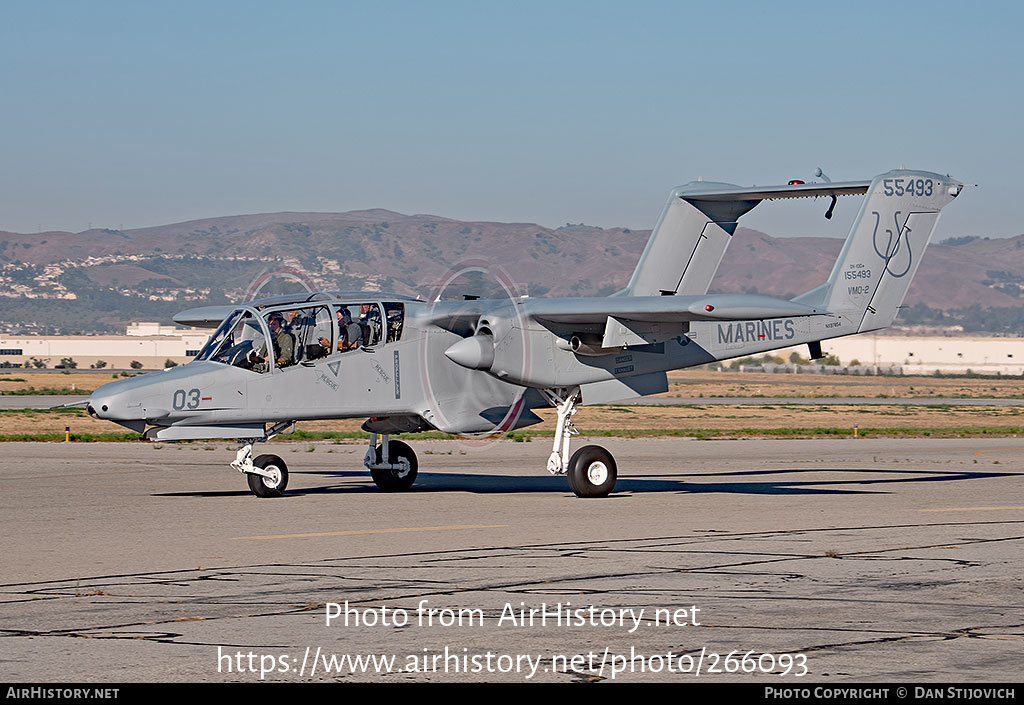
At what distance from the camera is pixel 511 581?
1320 cm

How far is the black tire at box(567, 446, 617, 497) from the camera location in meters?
22.7

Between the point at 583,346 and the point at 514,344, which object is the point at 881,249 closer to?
the point at 583,346

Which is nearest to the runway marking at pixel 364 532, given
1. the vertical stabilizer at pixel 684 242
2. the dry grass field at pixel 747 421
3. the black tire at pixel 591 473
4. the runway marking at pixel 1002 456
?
the black tire at pixel 591 473

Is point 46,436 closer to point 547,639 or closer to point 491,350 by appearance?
point 491,350

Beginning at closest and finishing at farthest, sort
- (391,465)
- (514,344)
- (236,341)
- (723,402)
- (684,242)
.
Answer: (236,341) → (514,344) → (391,465) → (684,242) → (723,402)

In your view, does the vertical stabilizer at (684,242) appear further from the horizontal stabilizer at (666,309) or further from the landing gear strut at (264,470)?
the landing gear strut at (264,470)

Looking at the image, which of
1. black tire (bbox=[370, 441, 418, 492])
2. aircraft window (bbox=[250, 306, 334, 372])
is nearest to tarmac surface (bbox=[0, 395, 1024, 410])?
black tire (bbox=[370, 441, 418, 492])

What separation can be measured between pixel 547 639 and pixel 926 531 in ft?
32.1

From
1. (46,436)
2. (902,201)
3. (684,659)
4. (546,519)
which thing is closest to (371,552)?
(546,519)

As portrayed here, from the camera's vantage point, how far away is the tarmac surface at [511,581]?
364 inches

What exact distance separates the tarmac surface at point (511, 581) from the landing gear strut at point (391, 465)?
46 cm

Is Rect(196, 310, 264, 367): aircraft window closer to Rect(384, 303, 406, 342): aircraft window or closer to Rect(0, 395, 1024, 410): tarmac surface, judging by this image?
Rect(384, 303, 406, 342): aircraft window

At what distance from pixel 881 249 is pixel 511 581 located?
15353 mm

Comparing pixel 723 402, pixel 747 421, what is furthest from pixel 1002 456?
pixel 723 402
